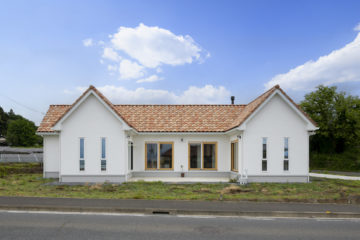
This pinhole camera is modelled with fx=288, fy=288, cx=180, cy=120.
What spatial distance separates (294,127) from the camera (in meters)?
17.1

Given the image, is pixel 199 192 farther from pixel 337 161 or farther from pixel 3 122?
pixel 3 122

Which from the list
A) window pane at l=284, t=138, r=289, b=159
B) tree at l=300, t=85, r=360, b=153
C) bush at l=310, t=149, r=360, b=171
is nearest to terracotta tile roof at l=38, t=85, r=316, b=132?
window pane at l=284, t=138, r=289, b=159

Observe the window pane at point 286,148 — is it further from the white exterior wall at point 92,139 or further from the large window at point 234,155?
the white exterior wall at point 92,139

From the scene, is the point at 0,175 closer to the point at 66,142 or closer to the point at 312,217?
the point at 66,142

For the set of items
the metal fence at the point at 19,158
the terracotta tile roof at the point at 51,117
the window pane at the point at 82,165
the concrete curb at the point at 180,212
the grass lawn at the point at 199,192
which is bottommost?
the metal fence at the point at 19,158

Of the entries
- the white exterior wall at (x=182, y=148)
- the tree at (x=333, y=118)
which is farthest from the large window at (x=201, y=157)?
the tree at (x=333, y=118)

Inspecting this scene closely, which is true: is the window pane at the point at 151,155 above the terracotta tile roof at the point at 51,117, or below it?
below

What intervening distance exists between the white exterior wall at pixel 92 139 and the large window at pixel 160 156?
2935mm

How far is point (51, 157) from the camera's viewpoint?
62.7 feet

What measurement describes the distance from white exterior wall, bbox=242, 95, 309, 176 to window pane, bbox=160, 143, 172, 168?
521 cm

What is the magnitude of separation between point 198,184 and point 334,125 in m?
27.8

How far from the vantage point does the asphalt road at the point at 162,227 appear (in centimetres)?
699

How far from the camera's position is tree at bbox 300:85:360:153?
3547 centimetres

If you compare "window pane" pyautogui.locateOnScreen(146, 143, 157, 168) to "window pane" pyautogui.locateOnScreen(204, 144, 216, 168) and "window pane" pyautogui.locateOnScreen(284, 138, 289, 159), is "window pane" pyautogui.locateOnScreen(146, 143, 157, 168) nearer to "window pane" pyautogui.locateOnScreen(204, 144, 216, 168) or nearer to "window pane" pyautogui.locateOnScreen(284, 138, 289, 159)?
"window pane" pyautogui.locateOnScreen(204, 144, 216, 168)
